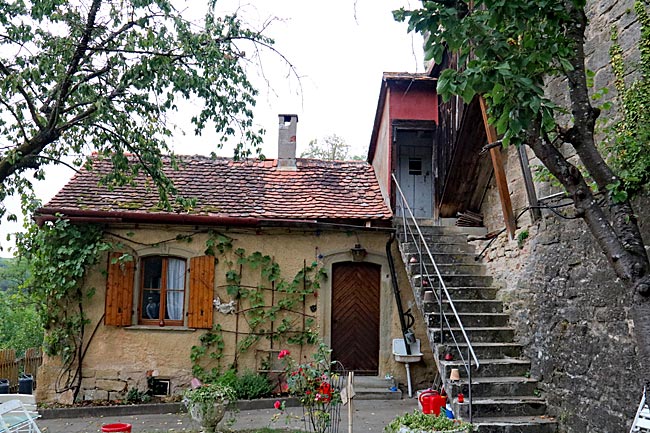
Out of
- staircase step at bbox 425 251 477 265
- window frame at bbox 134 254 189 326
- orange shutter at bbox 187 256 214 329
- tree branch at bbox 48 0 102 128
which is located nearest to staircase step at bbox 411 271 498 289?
staircase step at bbox 425 251 477 265

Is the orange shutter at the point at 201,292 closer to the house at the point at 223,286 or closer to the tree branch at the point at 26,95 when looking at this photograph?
the house at the point at 223,286

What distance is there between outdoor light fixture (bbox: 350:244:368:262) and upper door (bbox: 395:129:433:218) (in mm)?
2291

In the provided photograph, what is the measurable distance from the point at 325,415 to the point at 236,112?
15.0 feet

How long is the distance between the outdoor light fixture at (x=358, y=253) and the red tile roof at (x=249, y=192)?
1.88 ft

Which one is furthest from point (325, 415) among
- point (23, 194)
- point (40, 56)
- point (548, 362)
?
point (23, 194)

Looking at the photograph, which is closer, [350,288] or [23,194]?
[23,194]

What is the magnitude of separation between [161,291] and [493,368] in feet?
19.1

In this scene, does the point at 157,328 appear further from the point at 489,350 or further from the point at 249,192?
the point at 489,350

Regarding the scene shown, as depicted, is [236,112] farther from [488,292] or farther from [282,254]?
[488,292]

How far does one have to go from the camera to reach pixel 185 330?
8961mm

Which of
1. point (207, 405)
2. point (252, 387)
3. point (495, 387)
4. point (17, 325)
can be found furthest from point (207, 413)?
point (17, 325)

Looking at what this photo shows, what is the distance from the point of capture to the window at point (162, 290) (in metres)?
9.16

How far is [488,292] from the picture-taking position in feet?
25.5

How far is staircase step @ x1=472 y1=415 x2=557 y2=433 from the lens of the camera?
18.2 feet
